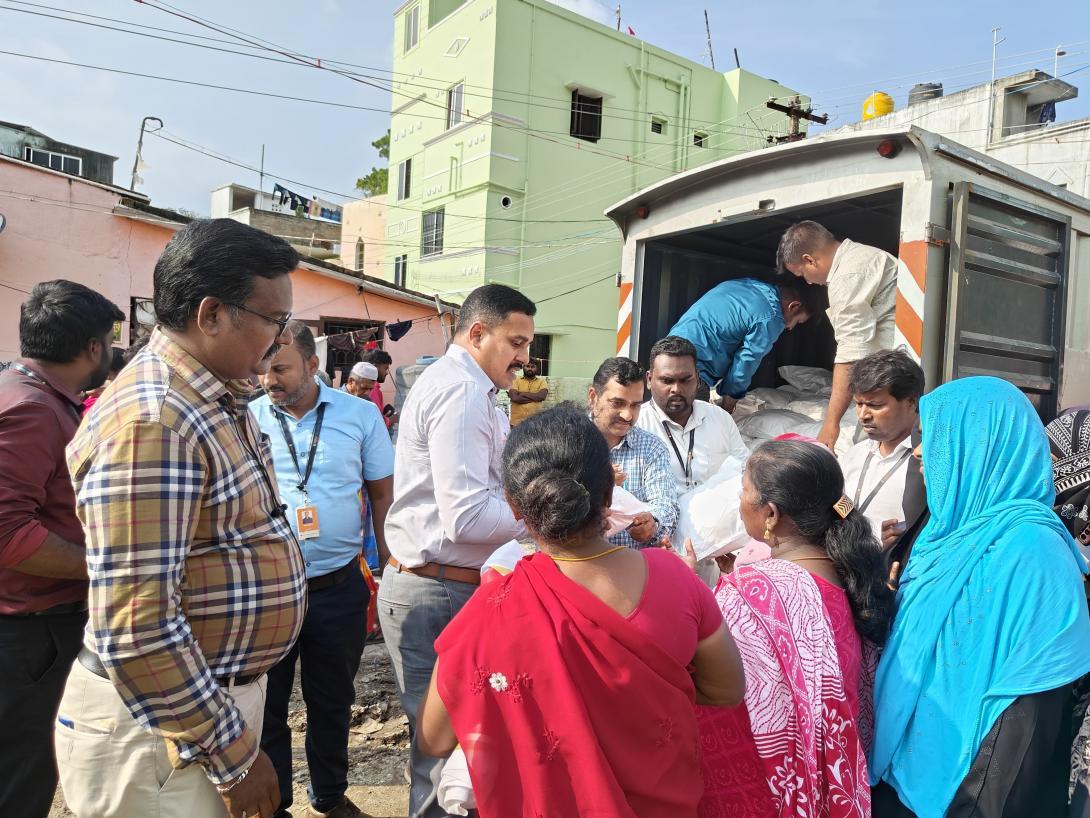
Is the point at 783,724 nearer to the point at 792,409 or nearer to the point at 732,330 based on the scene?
the point at 732,330

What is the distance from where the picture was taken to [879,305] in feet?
12.1

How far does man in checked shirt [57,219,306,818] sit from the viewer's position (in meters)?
1.38

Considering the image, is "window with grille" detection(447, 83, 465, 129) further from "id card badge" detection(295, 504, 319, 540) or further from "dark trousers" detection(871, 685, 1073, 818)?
"dark trousers" detection(871, 685, 1073, 818)

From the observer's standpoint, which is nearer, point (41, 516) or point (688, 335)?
point (41, 516)

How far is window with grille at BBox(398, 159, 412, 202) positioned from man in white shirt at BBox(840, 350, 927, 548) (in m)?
21.2

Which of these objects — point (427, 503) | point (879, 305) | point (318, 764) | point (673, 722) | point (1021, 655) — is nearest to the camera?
point (673, 722)

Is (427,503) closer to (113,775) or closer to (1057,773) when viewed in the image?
(113,775)

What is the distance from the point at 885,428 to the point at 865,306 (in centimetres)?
95

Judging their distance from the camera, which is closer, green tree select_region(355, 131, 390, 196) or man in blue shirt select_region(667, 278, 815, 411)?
man in blue shirt select_region(667, 278, 815, 411)

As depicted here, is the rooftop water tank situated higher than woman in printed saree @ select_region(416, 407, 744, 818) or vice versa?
the rooftop water tank

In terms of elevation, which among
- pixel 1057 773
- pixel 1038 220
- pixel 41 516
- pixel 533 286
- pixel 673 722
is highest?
pixel 533 286

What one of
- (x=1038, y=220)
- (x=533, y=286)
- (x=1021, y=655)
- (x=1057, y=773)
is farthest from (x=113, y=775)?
(x=533, y=286)

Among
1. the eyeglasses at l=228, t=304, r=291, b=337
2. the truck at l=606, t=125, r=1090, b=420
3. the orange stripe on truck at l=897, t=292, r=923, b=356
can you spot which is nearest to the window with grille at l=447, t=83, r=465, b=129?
the truck at l=606, t=125, r=1090, b=420

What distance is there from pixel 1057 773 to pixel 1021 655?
34 cm
